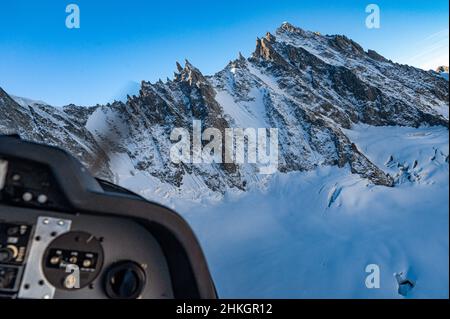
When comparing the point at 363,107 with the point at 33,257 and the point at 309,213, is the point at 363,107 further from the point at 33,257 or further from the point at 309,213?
the point at 33,257

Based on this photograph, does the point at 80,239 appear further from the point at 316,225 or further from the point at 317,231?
the point at 316,225

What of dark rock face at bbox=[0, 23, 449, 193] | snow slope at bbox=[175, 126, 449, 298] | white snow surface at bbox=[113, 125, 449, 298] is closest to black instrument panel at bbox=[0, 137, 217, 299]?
white snow surface at bbox=[113, 125, 449, 298]

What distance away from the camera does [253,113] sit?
64.6m

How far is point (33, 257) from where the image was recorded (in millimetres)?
1639

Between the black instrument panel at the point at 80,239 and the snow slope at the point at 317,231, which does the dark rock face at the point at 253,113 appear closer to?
the snow slope at the point at 317,231

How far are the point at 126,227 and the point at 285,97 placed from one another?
65773 millimetres

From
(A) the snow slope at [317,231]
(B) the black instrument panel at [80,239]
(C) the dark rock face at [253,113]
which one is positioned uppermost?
(C) the dark rock face at [253,113]

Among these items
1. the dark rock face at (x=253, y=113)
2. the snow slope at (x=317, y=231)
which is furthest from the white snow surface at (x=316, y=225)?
the dark rock face at (x=253, y=113)

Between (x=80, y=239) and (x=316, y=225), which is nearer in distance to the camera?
(x=80, y=239)

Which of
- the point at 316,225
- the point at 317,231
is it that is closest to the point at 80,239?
the point at 317,231

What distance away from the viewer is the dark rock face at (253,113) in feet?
167

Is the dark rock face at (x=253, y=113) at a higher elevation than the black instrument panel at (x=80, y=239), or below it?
higher

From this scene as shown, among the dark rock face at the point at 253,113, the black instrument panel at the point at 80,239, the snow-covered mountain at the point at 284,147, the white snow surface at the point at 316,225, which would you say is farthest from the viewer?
the dark rock face at the point at 253,113

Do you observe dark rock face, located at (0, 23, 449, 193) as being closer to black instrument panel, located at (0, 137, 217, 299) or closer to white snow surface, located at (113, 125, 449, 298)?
white snow surface, located at (113, 125, 449, 298)
